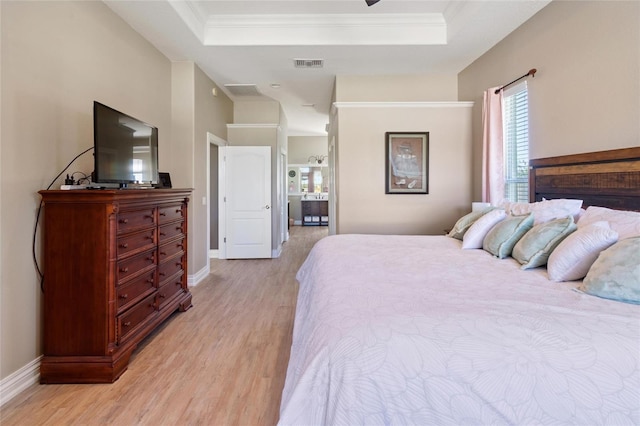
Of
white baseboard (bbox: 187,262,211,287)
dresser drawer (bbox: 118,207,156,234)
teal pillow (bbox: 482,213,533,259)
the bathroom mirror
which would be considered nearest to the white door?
white baseboard (bbox: 187,262,211,287)

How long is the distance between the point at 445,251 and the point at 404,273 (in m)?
0.80

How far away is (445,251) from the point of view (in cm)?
241

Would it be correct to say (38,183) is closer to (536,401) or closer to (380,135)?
(536,401)

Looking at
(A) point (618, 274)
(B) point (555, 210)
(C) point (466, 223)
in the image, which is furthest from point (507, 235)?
(A) point (618, 274)

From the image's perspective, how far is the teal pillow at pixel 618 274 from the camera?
1340mm

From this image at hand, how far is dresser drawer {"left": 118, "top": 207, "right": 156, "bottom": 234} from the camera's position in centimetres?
214

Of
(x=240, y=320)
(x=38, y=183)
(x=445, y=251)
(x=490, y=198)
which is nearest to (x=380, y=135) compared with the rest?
(x=490, y=198)

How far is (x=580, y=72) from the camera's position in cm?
259

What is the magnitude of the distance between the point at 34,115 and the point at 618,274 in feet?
11.0

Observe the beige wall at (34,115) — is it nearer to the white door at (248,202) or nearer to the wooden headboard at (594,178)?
the white door at (248,202)

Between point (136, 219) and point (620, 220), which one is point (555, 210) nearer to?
point (620, 220)

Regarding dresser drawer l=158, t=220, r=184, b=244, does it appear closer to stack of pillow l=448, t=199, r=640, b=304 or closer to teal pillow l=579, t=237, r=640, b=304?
stack of pillow l=448, t=199, r=640, b=304

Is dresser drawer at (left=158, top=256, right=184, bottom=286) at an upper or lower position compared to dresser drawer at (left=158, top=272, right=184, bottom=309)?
upper

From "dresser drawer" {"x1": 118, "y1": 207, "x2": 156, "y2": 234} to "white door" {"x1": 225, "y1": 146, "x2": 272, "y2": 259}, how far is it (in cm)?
310
